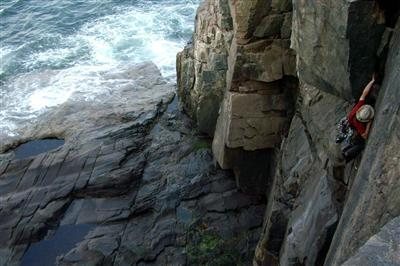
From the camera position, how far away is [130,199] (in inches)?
851

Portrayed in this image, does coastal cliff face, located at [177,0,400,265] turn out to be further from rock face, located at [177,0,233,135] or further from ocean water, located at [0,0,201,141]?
ocean water, located at [0,0,201,141]

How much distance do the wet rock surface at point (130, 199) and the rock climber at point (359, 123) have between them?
9.68 m

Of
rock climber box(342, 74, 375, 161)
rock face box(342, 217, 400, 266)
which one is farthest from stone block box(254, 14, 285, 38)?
rock face box(342, 217, 400, 266)

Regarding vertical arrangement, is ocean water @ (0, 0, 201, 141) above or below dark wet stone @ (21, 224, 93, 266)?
above

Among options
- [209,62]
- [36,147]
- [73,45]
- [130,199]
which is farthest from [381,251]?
[73,45]

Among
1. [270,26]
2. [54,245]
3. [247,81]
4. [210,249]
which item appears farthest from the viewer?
[54,245]

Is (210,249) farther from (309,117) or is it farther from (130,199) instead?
(309,117)

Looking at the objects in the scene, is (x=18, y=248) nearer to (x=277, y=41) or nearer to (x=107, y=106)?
(x=107, y=106)

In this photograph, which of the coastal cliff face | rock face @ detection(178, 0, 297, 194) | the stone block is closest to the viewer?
the coastal cliff face

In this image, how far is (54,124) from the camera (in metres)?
28.1

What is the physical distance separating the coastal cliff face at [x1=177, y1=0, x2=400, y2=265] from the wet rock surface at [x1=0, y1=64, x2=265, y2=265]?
161 cm

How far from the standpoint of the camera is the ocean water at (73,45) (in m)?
31.6

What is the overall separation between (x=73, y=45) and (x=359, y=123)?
105 feet

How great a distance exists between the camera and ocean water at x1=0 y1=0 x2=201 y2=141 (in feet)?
104
